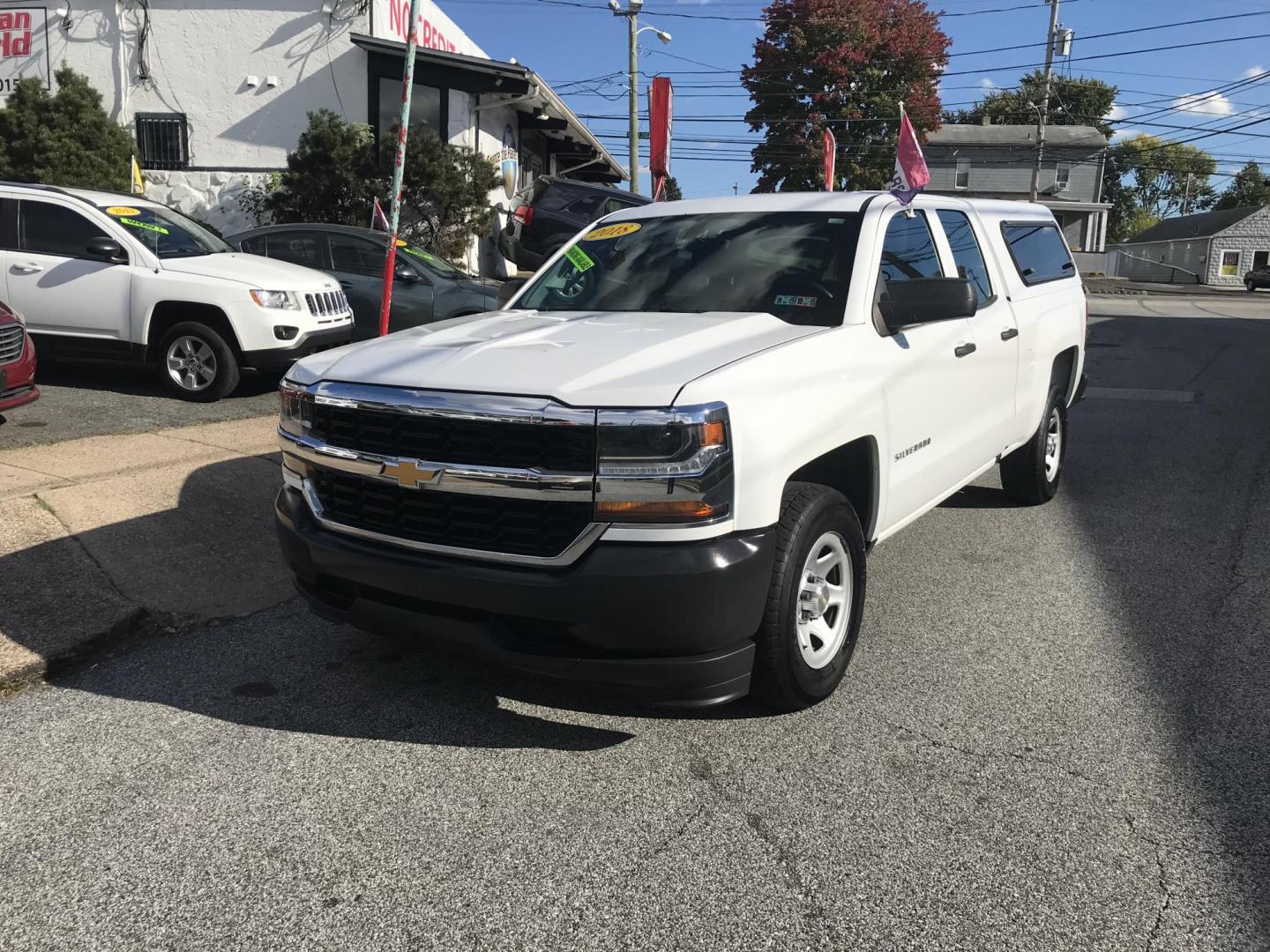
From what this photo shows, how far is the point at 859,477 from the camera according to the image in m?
3.92

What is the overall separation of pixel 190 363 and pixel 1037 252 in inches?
273

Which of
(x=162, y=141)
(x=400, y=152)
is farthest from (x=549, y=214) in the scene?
(x=162, y=141)

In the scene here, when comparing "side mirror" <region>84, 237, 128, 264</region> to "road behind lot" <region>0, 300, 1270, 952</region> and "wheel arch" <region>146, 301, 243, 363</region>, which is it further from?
"road behind lot" <region>0, 300, 1270, 952</region>

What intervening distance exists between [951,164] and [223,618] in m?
57.9

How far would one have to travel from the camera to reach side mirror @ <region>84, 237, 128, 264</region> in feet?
28.6

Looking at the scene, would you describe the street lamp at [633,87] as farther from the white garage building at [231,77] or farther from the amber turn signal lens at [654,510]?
the amber turn signal lens at [654,510]

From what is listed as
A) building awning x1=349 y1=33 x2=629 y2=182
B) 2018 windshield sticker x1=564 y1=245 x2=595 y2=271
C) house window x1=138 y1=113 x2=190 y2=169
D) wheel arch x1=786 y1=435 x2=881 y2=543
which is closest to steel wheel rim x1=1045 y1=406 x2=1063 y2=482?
wheel arch x1=786 y1=435 x2=881 y2=543

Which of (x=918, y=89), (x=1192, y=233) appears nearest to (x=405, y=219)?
(x=918, y=89)

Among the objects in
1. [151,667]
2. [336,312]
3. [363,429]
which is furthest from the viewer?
[336,312]

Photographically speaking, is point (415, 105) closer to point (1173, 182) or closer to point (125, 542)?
point (125, 542)

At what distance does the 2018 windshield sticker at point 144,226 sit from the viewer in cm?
912

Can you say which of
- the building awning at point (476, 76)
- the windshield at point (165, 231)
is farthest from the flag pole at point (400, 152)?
the building awning at point (476, 76)

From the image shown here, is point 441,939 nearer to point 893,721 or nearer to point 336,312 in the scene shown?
point 893,721

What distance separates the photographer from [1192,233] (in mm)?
63781
